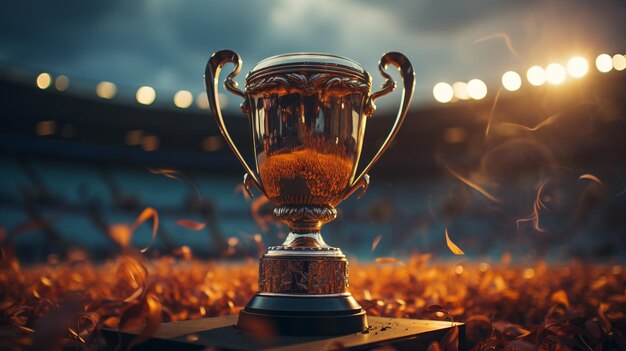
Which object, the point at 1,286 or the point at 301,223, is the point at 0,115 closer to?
the point at 1,286

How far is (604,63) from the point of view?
1421 cm

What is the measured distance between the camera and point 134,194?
20.2 m

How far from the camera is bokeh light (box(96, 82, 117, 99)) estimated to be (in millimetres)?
17891

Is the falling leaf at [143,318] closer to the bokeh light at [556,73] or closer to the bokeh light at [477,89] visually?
the bokeh light at [556,73]

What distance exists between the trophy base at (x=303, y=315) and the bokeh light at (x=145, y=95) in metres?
17.9

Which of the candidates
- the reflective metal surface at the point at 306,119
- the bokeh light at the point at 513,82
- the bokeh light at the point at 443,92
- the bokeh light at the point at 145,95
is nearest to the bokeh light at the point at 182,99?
the bokeh light at the point at 145,95

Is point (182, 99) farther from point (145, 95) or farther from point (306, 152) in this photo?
point (306, 152)

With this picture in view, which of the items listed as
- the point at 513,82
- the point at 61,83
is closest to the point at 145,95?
the point at 61,83

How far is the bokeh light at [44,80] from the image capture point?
53.0 feet

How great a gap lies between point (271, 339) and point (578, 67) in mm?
14990

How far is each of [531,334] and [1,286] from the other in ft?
6.48

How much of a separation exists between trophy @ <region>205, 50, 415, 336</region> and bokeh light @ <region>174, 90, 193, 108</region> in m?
18.6

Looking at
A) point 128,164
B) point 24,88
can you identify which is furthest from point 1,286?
point 128,164


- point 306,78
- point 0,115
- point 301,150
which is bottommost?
point 301,150
